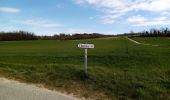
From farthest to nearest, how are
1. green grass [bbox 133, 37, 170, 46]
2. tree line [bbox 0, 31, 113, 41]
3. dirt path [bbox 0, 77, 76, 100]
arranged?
1. tree line [bbox 0, 31, 113, 41]
2. green grass [bbox 133, 37, 170, 46]
3. dirt path [bbox 0, 77, 76, 100]

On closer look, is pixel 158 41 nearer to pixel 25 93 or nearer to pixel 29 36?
pixel 25 93

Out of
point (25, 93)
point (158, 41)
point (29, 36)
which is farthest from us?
point (29, 36)

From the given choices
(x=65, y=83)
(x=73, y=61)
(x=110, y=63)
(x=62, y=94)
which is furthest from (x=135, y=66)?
(x=62, y=94)

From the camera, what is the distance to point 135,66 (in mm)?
17453

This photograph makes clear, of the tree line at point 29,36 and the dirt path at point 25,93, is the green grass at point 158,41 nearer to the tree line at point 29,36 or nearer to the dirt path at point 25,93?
the dirt path at point 25,93

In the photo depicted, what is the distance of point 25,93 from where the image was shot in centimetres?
1158

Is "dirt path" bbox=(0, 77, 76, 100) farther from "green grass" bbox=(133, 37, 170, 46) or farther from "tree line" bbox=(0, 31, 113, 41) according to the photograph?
"tree line" bbox=(0, 31, 113, 41)

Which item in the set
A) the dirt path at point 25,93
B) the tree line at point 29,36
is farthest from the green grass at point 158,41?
the tree line at point 29,36

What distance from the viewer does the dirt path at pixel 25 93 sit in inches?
433

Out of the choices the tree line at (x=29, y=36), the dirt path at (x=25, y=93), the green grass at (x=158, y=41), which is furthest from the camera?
the tree line at (x=29, y=36)

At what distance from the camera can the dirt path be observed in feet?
36.1

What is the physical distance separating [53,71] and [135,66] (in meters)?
4.31

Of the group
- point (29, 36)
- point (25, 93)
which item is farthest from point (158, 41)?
point (29, 36)

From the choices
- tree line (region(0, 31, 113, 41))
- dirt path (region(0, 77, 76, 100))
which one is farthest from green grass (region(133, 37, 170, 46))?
tree line (region(0, 31, 113, 41))
